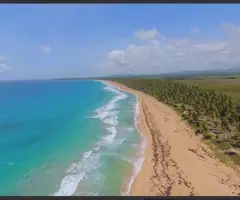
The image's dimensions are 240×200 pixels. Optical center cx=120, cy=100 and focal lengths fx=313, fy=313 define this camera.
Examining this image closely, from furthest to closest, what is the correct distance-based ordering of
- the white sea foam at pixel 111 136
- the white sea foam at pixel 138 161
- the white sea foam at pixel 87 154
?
the white sea foam at pixel 111 136, the white sea foam at pixel 87 154, the white sea foam at pixel 138 161

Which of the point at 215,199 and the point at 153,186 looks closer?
the point at 215,199

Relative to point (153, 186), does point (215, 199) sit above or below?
above

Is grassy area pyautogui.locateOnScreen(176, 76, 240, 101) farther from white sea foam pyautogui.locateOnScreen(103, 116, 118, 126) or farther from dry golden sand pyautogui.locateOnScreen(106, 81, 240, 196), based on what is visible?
dry golden sand pyautogui.locateOnScreen(106, 81, 240, 196)

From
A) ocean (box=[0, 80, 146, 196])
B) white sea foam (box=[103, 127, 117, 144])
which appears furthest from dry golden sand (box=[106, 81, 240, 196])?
white sea foam (box=[103, 127, 117, 144])

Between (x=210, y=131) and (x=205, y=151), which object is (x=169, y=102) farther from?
(x=205, y=151)

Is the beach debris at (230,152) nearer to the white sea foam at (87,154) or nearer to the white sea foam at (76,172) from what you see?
the white sea foam at (76,172)

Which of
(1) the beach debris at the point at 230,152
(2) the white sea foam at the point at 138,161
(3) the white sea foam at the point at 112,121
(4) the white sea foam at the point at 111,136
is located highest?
(2) the white sea foam at the point at 138,161

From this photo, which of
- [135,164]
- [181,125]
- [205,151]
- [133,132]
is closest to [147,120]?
[181,125]

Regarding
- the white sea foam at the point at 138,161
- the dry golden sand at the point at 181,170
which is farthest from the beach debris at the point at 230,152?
the white sea foam at the point at 138,161
